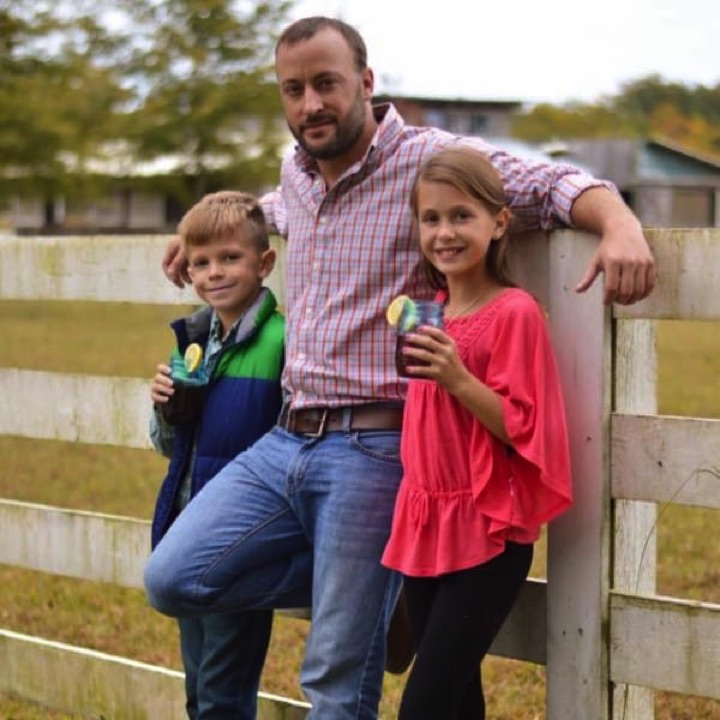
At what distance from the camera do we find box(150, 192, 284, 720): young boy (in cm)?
381

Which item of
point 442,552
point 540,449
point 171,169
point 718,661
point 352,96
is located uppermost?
point 171,169

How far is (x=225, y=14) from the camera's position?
154 feet

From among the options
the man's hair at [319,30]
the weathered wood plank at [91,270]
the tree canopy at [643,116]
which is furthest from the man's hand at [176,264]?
the tree canopy at [643,116]

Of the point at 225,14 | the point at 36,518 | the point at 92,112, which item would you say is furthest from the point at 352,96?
the point at 225,14

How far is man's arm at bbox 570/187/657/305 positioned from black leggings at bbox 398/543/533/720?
1.90 ft

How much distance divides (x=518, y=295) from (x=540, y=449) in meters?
0.33

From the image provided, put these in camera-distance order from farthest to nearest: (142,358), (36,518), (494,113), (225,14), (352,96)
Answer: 1. (494,113)
2. (225,14)
3. (142,358)
4. (36,518)
5. (352,96)

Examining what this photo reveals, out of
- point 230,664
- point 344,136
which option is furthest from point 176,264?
point 230,664

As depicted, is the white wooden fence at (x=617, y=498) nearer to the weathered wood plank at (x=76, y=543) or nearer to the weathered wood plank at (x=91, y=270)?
the weathered wood plank at (x=76, y=543)

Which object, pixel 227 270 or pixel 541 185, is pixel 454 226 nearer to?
pixel 541 185

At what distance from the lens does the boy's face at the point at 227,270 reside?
12.5ft

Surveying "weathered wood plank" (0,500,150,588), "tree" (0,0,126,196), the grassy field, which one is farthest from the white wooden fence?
"tree" (0,0,126,196)

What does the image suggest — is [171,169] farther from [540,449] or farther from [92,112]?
[540,449]

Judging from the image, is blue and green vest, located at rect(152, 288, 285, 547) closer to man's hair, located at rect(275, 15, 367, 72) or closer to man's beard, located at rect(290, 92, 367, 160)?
man's beard, located at rect(290, 92, 367, 160)
